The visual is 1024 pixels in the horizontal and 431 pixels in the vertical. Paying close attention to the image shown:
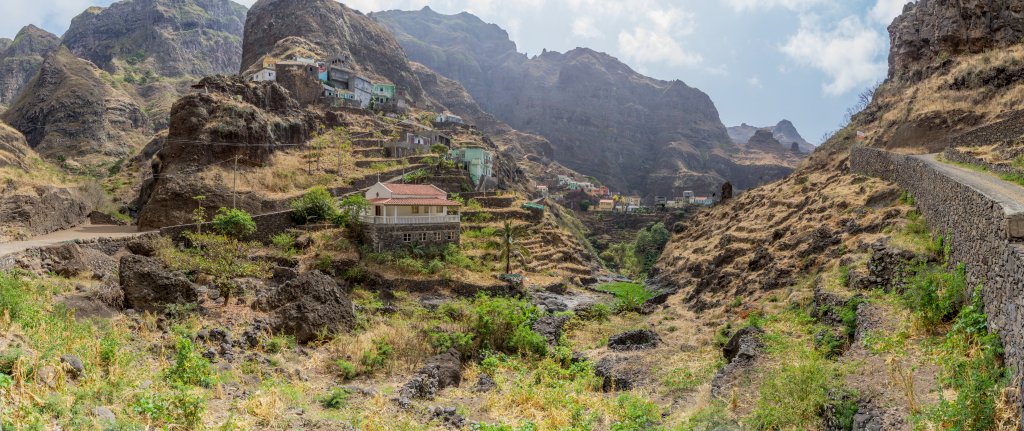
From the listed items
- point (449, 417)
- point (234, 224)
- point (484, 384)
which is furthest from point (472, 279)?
point (449, 417)

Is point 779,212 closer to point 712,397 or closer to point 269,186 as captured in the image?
point 712,397

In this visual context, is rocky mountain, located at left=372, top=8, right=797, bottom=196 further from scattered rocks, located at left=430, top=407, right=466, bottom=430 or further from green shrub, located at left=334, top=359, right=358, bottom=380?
scattered rocks, located at left=430, top=407, right=466, bottom=430

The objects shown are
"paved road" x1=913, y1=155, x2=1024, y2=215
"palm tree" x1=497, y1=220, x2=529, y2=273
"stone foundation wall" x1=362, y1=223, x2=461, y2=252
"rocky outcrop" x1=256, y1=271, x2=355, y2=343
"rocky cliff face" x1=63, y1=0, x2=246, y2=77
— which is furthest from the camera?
"rocky cliff face" x1=63, y1=0, x2=246, y2=77

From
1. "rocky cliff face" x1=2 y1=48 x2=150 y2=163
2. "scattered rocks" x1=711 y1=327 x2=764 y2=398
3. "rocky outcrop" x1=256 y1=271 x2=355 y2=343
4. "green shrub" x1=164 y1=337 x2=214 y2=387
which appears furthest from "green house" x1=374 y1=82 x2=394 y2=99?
"green shrub" x1=164 y1=337 x2=214 y2=387

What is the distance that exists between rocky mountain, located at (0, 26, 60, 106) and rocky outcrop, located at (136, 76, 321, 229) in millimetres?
100326

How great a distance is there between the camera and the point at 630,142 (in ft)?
594

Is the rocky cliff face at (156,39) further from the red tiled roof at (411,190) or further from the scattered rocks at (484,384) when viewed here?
the scattered rocks at (484,384)

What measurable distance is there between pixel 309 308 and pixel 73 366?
9740 millimetres

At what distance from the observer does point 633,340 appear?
81.0 feet

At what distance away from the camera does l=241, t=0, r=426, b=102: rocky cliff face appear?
9856 centimetres

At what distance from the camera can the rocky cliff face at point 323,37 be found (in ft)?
323

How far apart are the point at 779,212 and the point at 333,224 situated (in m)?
32.4

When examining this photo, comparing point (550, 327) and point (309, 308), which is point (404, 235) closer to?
point (550, 327)

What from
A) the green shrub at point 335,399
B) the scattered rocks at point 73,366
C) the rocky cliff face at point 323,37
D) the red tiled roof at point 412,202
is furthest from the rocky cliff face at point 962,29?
the rocky cliff face at point 323,37
